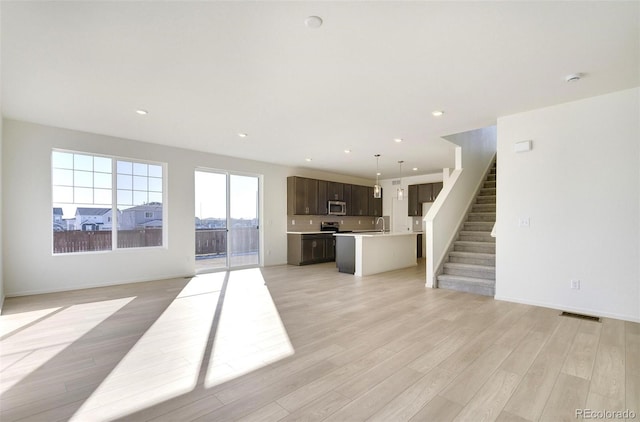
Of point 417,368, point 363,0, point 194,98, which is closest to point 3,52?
point 194,98

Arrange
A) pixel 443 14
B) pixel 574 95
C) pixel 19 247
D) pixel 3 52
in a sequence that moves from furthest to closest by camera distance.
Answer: pixel 19 247
pixel 574 95
pixel 3 52
pixel 443 14

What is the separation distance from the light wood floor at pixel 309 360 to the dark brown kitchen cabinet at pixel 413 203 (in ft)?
18.3

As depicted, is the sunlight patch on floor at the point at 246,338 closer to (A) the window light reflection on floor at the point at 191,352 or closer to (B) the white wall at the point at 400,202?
(A) the window light reflection on floor at the point at 191,352

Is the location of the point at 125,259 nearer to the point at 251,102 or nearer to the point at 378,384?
the point at 251,102

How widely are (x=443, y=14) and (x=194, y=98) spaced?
2.85 m

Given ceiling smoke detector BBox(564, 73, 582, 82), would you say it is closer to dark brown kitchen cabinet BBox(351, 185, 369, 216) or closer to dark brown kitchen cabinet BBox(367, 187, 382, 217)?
dark brown kitchen cabinet BBox(351, 185, 369, 216)

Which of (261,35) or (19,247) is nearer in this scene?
(261,35)

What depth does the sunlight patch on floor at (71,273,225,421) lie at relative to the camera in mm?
1986

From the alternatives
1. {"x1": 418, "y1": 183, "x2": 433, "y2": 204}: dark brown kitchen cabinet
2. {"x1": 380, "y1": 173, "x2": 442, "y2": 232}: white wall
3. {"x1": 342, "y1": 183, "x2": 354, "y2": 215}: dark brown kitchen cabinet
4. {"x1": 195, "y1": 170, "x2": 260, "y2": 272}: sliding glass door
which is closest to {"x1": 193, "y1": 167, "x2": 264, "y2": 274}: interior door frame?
{"x1": 195, "y1": 170, "x2": 260, "y2": 272}: sliding glass door

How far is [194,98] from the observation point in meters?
3.71

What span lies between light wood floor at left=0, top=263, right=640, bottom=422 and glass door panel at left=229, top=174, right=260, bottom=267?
2843 millimetres

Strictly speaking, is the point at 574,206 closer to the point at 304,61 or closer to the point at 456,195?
the point at 456,195

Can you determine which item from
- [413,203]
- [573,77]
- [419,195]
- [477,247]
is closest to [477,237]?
[477,247]

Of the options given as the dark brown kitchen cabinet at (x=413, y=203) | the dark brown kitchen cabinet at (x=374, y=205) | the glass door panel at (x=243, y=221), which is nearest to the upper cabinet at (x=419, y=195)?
the dark brown kitchen cabinet at (x=413, y=203)
